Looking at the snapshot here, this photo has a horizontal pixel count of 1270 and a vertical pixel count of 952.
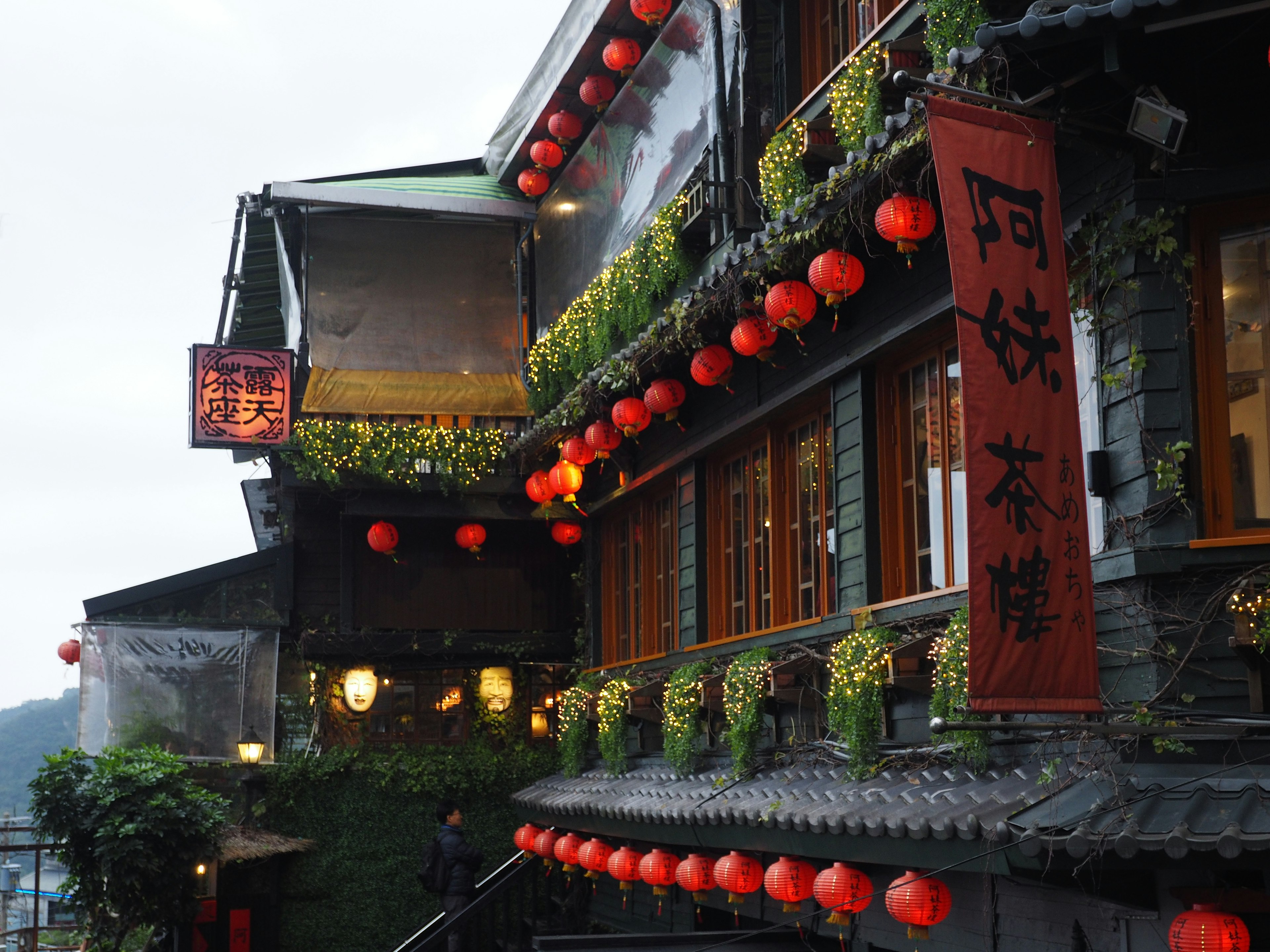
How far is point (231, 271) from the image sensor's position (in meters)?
21.2

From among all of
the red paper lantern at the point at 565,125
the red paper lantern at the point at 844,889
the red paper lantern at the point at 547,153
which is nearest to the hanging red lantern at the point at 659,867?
the red paper lantern at the point at 844,889

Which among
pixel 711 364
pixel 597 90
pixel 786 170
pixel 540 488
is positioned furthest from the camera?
pixel 540 488

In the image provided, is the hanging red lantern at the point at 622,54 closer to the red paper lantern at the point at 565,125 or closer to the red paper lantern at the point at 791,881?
the red paper lantern at the point at 565,125

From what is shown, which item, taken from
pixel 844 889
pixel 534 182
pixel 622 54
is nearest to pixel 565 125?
pixel 534 182

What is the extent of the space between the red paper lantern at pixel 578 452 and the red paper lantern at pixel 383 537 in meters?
4.38

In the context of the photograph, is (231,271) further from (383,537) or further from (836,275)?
(836,275)

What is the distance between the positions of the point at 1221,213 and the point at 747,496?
6698mm

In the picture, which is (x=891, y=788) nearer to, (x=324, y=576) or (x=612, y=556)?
(x=612, y=556)

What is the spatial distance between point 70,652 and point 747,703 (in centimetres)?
1395

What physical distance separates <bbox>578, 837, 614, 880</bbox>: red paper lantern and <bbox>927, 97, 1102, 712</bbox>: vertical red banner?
8690 mm

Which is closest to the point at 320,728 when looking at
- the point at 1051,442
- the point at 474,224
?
the point at 474,224

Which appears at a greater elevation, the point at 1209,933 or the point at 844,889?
the point at 1209,933

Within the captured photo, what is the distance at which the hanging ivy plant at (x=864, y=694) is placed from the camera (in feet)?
33.8

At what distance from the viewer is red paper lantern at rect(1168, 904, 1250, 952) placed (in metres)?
6.80
